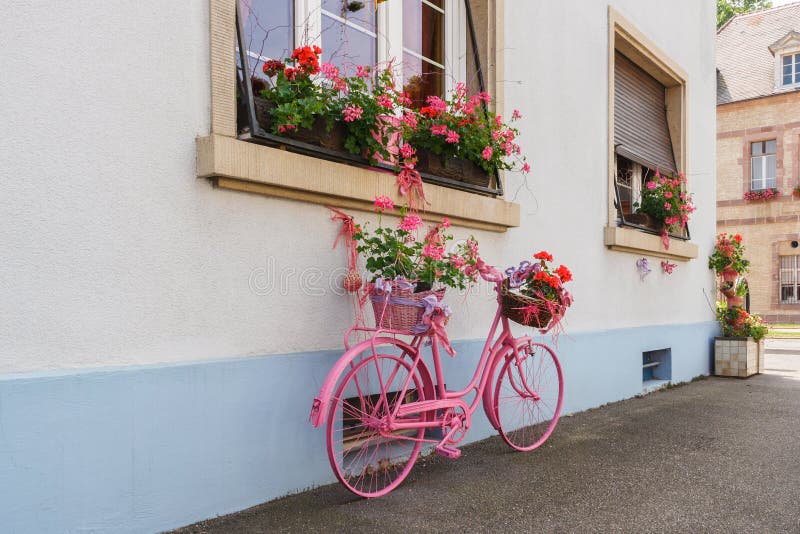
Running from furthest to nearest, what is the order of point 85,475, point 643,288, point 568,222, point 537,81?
point 643,288 < point 568,222 < point 537,81 < point 85,475

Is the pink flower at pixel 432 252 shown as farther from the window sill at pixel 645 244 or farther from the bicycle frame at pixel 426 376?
the window sill at pixel 645 244

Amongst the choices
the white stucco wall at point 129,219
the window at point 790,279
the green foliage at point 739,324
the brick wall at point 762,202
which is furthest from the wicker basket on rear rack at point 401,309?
the window at point 790,279

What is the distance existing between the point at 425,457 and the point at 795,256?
76.2 feet

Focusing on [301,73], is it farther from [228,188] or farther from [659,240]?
[659,240]

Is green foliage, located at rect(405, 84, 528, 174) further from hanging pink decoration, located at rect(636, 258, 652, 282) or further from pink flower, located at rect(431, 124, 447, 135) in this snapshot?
hanging pink decoration, located at rect(636, 258, 652, 282)

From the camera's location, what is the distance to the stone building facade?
23.0 m

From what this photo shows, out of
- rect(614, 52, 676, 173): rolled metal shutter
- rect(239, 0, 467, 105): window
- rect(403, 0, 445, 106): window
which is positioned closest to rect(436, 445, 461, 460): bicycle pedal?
rect(239, 0, 467, 105): window

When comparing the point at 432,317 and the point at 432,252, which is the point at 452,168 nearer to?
the point at 432,252

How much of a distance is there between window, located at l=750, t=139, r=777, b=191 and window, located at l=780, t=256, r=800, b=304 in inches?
102

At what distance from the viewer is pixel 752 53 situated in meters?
24.6

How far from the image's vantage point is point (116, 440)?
2.75 metres

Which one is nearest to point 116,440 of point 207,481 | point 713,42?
point 207,481

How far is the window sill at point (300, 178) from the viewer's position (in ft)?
10.1

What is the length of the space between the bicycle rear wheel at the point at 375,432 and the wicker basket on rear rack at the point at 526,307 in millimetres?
688
